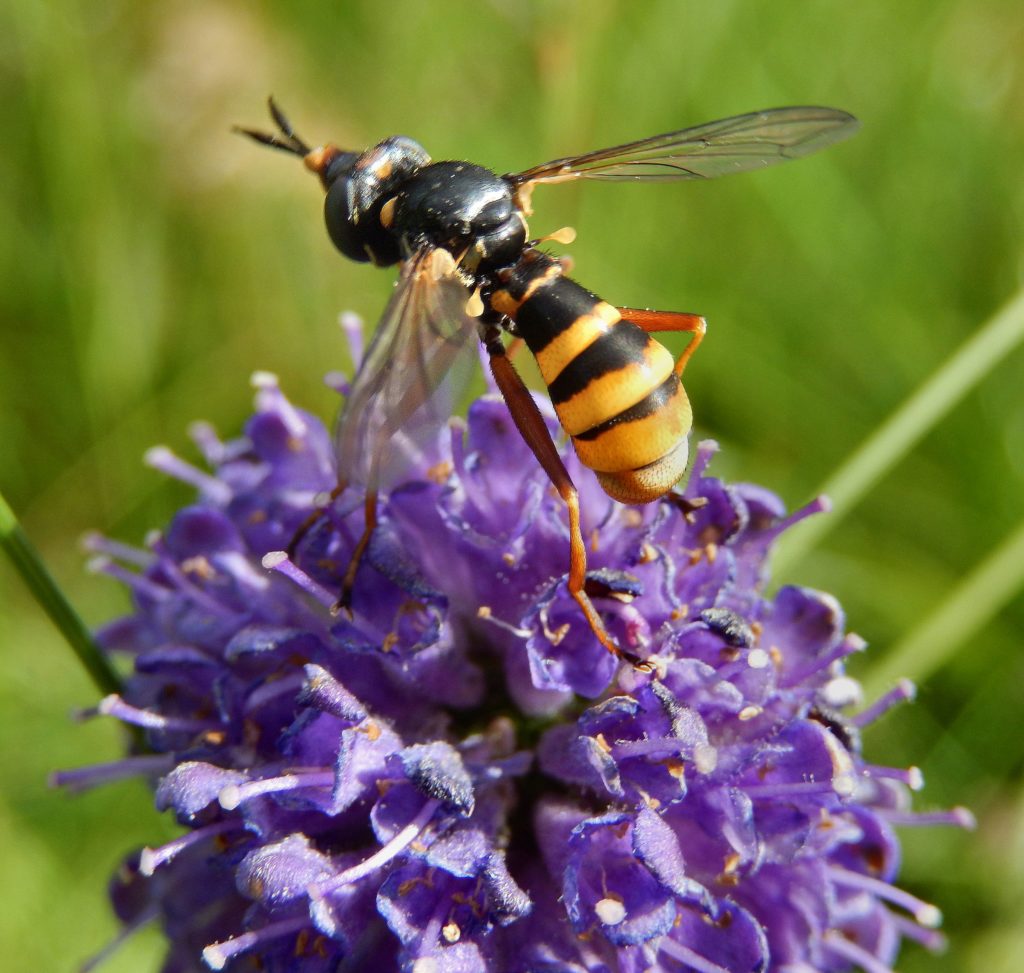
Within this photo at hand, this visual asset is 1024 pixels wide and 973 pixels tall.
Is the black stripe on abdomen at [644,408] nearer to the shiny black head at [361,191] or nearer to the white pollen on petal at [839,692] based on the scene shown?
the shiny black head at [361,191]

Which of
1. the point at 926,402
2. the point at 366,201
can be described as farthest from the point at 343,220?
the point at 926,402

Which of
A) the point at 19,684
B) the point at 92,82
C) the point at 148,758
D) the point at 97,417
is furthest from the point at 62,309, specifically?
the point at 148,758

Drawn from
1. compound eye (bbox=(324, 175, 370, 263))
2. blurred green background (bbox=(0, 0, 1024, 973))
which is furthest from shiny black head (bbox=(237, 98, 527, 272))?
blurred green background (bbox=(0, 0, 1024, 973))

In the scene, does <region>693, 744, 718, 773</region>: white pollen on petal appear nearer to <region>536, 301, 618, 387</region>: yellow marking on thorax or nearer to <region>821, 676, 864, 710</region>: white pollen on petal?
<region>821, 676, 864, 710</region>: white pollen on petal

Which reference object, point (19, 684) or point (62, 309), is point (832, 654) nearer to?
point (19, 684)

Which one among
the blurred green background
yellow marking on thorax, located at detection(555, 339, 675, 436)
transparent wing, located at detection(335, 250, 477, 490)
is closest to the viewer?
transparent wing, located at detection(335, 250, 477, 490)

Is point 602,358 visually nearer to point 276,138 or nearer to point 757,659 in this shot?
point 757,659
